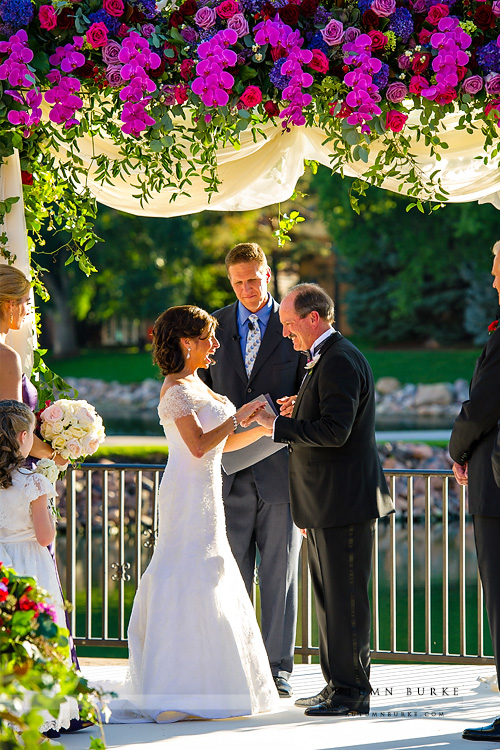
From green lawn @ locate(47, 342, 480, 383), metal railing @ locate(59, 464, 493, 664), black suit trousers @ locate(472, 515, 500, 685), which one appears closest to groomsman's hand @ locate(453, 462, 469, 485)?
black suit trousers @ locate(472, 515, 500, 685)

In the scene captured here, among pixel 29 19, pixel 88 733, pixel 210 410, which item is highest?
pixel 29 19

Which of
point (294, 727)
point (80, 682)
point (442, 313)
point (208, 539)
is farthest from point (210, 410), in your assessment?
point (442, 313)

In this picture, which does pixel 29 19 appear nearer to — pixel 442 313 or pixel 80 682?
pixel 80 682

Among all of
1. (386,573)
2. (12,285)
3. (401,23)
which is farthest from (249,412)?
(386,573)

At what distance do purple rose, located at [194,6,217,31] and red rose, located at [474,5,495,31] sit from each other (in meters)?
1.04

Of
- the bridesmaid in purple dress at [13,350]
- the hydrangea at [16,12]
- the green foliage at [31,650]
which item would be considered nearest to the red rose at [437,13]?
the hydrangea at [16,12]

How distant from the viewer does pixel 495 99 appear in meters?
4.02

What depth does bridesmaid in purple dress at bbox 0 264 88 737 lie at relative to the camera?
3836 mm

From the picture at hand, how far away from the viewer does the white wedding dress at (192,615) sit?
4102 millimetres

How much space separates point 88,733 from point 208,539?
3.00 ft

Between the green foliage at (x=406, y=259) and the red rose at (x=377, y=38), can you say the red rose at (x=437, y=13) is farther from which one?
the green foliage at (x=406, y=259)

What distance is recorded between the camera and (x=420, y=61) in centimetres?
393

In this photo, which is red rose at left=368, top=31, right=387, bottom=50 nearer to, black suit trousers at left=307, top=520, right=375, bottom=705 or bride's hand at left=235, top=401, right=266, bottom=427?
bride's hand at left=235, top=401, right=266, bottom=427

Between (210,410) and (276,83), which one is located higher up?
(276,83)
